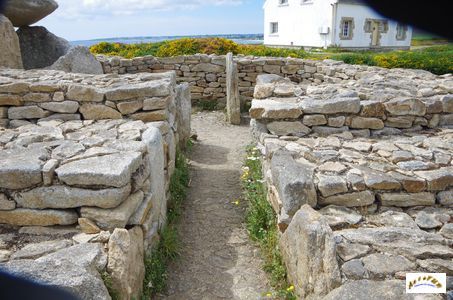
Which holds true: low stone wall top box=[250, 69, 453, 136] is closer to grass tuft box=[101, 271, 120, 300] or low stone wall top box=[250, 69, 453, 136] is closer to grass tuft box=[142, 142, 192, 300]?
grass tuft box=[142, 142, 192, 300]

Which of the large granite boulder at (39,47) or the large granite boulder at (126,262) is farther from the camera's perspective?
the large granite boulder at (39,47)

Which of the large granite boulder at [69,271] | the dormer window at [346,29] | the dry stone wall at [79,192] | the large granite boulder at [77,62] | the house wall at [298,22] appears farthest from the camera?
the house wall at [298,22]

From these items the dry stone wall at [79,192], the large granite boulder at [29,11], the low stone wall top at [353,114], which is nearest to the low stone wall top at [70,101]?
the dry stone wall at [79,192]

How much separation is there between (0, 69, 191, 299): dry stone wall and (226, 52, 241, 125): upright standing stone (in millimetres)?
4731

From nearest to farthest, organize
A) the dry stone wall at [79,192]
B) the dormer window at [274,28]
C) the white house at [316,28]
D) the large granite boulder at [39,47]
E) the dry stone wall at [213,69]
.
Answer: the dry stone wall at [79,192] < the large granite boulder at [39,47] < the dry stone wall at [213,69] < the white house at [316,28] < the dormer window at [274,28]

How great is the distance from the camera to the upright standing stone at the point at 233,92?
8.79m

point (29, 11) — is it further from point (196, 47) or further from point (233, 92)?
point (196, 47)

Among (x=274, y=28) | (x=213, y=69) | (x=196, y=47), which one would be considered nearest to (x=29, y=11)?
(x=213, y=69)

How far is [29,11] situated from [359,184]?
758 centimetres

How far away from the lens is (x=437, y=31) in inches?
23.8

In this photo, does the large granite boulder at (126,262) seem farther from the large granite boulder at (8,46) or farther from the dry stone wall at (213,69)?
the dry stone wall at (213,69)

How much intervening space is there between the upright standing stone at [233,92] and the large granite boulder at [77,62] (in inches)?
117

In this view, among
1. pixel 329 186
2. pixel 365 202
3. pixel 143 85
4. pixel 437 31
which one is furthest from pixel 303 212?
pixel 143 85

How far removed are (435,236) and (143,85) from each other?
3438mm
